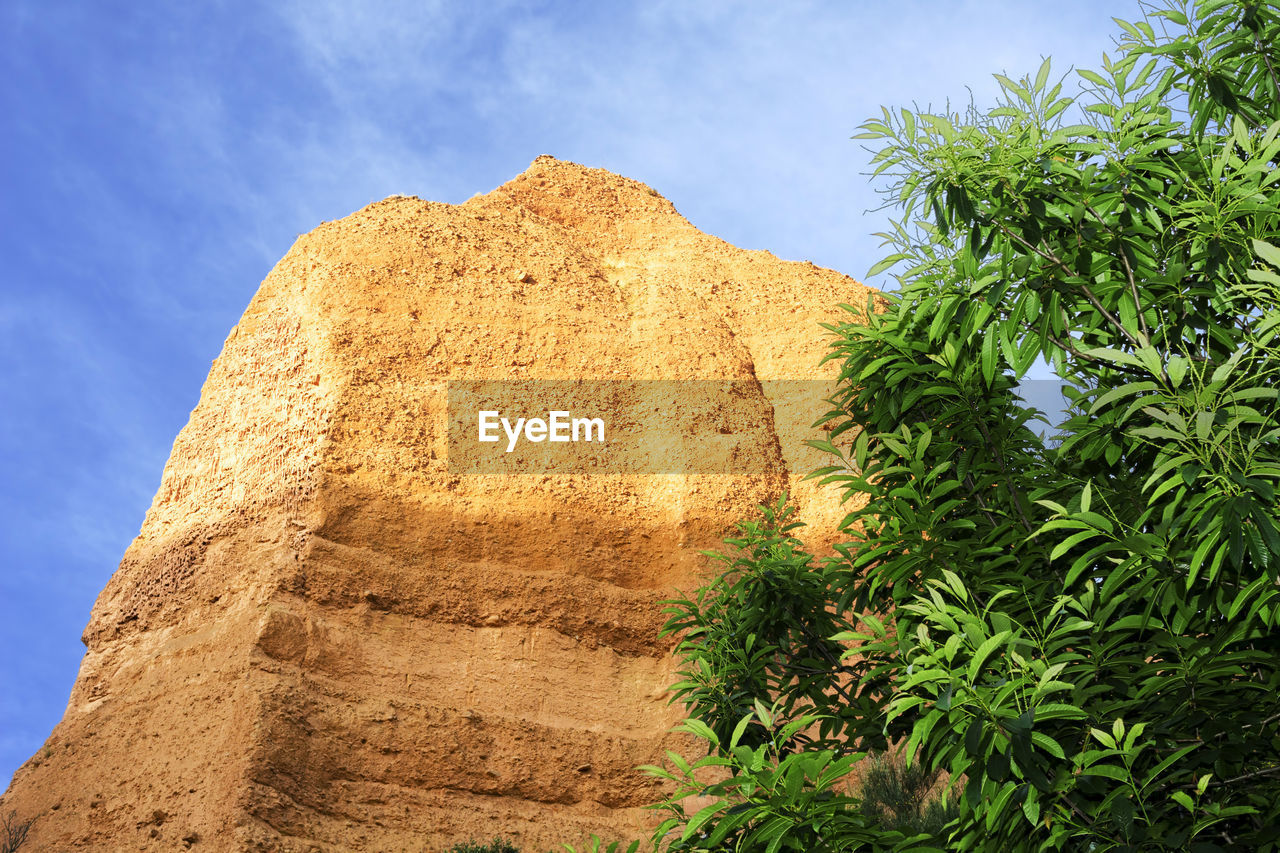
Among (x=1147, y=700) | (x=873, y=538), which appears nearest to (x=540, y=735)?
(x=873, y=538)

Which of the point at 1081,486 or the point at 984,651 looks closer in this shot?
the point at 984,651

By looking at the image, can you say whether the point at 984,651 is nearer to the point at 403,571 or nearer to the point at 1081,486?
the point at 1081,486

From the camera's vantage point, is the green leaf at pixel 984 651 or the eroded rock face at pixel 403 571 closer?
the green leaf at pixel 984 651

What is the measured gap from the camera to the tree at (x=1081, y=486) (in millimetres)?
3637

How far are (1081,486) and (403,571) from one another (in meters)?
11.2

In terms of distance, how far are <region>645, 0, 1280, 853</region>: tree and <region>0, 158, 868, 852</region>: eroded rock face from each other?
8.53m

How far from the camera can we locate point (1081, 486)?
16.4ft

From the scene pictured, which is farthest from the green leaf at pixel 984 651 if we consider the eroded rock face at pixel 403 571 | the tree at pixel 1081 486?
the eroded rock face at pixel 403 571

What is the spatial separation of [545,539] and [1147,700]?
11885 mm

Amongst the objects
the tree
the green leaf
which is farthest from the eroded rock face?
the green leaf

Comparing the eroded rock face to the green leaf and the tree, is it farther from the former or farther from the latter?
the green leaf

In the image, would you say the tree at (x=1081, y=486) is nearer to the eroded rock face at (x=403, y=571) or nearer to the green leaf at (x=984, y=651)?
the green leaf at (x=984, y=651)

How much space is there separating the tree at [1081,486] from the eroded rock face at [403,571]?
8527mm

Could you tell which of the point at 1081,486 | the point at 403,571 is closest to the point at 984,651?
the point at 1081,486
